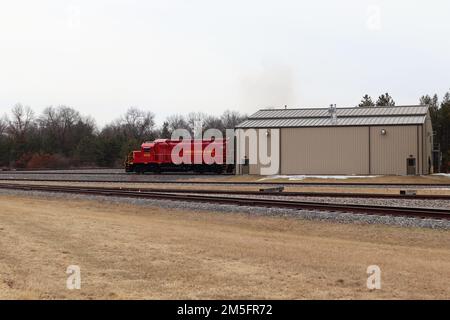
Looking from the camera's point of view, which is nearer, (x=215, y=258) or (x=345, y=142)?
(x=215, y=258)

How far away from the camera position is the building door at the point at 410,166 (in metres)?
41.7

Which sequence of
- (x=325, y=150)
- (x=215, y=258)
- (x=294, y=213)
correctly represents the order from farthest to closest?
(x=325, y=150) → (x=294, y=213) → (x=215, y=258)

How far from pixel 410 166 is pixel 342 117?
787 centimetres

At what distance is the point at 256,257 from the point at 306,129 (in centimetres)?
3558

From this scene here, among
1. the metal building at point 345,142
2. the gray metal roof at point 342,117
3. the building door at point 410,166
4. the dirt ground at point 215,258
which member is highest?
the gray metal roof at point 342,117

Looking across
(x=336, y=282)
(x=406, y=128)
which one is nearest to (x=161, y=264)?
(x=336, y=282)

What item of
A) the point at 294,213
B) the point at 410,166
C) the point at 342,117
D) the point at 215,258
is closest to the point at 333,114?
the point at 342,117

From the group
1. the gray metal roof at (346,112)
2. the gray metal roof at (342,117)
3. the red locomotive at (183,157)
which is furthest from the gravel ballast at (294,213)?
the gray metal roof at (346,112)

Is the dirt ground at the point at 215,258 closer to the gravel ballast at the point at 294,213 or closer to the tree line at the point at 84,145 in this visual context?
the gravel ballast at the point at 294,213

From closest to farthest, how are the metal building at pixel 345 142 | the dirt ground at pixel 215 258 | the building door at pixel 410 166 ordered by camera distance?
the dirt ground at pixel 215 258 < the building door at pixel 410 166 < the metal building at pixel 345 142

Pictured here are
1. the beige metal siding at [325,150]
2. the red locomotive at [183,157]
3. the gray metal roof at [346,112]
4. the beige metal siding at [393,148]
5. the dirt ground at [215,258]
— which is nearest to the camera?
the dirt ground at [215,258]

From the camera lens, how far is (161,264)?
10.1 meters

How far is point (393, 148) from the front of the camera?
42562 millimetres

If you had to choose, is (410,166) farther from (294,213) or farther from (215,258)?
(215,258)
